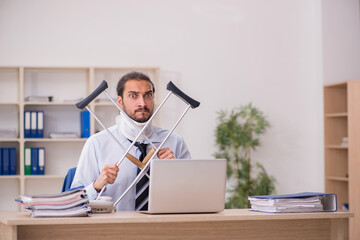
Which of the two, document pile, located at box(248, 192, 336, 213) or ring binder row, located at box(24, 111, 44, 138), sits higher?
ring binder row, located at box(24, 111, 44, 138)

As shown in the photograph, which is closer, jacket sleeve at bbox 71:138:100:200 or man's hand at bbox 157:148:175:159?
man's hand at bbox 157:148:175:159

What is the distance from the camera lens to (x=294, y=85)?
657 centimetres

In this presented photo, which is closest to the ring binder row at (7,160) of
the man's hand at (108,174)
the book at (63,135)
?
the book at (63,135)

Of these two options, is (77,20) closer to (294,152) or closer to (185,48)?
(185,48)

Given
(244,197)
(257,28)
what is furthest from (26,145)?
(257,28)

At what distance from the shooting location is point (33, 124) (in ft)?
18.7

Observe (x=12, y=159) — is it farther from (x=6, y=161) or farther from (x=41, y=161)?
(x=41, y=161)

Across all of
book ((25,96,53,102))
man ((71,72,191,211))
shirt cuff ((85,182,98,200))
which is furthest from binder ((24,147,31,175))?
shirt cuff ((85,182,98,200))

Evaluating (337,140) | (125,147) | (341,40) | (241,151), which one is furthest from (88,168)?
(341,40)

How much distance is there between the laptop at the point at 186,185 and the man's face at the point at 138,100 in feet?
2.46

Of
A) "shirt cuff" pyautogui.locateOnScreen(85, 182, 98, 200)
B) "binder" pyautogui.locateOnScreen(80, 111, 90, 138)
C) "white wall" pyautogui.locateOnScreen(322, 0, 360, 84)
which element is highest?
"white wall" pyautogui.locateOnScreen(322, 0, 360, 84)

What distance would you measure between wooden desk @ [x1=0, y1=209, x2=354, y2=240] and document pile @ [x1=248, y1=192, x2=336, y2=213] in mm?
50

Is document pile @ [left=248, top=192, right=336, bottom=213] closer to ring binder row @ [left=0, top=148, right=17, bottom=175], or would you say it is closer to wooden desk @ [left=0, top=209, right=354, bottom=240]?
wooden desk @ [left=0, top=209, right=354, bottom=240]

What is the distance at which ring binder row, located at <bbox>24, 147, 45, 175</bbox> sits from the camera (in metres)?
5.68
